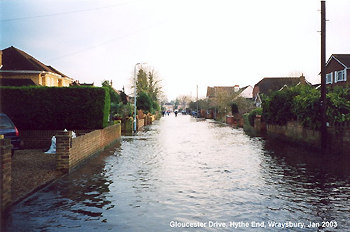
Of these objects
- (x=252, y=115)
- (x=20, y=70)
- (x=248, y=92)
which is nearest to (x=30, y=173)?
(x=252, y=115)

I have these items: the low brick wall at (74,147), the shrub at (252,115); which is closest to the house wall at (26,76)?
the shrub at (252,115)

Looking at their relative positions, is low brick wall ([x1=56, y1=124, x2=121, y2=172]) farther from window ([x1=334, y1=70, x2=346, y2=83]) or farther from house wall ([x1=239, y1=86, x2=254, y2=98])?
house wall ([x1=239, y1=86, x2=254, y2=98])

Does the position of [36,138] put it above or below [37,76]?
below

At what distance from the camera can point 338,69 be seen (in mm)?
44125

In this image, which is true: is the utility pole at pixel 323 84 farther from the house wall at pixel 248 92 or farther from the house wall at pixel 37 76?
the house wall at pixel 248 92

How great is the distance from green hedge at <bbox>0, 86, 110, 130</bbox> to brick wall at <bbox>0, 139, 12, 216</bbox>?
10397mm

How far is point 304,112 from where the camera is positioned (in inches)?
774

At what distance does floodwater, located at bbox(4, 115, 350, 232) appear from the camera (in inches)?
240

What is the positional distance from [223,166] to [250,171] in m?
1.19

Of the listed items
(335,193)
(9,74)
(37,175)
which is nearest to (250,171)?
(335,193)

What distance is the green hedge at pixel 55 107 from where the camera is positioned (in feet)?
54.8

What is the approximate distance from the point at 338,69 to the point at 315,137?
29.6 m

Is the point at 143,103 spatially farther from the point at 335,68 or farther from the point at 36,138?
the point at 36,138

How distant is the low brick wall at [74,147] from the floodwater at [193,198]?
42 centimetres
